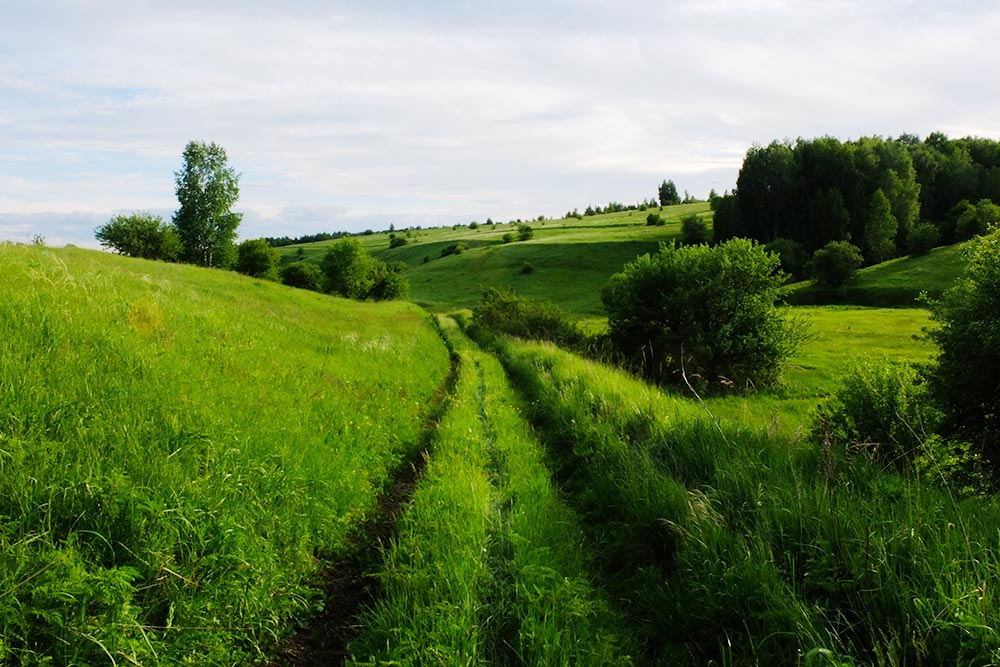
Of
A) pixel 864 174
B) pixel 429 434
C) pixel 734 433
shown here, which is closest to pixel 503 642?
pixel 734 433

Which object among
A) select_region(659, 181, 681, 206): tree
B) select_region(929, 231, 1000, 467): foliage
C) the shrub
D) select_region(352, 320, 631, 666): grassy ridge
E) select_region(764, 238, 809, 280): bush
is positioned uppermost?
select_region(659, 181, 681, 206): tree

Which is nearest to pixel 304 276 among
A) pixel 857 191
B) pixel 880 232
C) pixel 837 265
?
pixel 837 265

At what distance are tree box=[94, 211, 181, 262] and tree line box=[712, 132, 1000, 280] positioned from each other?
72464 millimetres

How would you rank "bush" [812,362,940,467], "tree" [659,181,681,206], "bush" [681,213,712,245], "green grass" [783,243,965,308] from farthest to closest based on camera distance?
"tree" [659,181,681,206]
"bush" [681,213,712,245]
"green grass" [783,243,965,308]
"bush" [812,362,940,467]

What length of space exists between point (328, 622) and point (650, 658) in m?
2.75

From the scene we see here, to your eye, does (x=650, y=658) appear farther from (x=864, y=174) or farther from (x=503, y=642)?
(x=864, y=174)

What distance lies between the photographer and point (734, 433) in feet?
27.2

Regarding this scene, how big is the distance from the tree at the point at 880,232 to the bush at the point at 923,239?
2902 millimetres

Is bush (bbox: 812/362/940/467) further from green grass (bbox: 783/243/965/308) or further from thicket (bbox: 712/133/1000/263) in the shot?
thicket (bbox: 712/133/1000/263)

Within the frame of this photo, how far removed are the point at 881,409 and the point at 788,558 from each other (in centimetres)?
757

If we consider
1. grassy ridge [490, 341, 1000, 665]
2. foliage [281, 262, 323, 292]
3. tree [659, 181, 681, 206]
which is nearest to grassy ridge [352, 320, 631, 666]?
grassy ridge [490, 341, 1000, 665]

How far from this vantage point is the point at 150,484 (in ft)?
15.2

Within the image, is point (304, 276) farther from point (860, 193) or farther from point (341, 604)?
point (860, 193)

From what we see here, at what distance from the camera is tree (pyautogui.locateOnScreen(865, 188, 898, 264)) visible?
2958 inches
